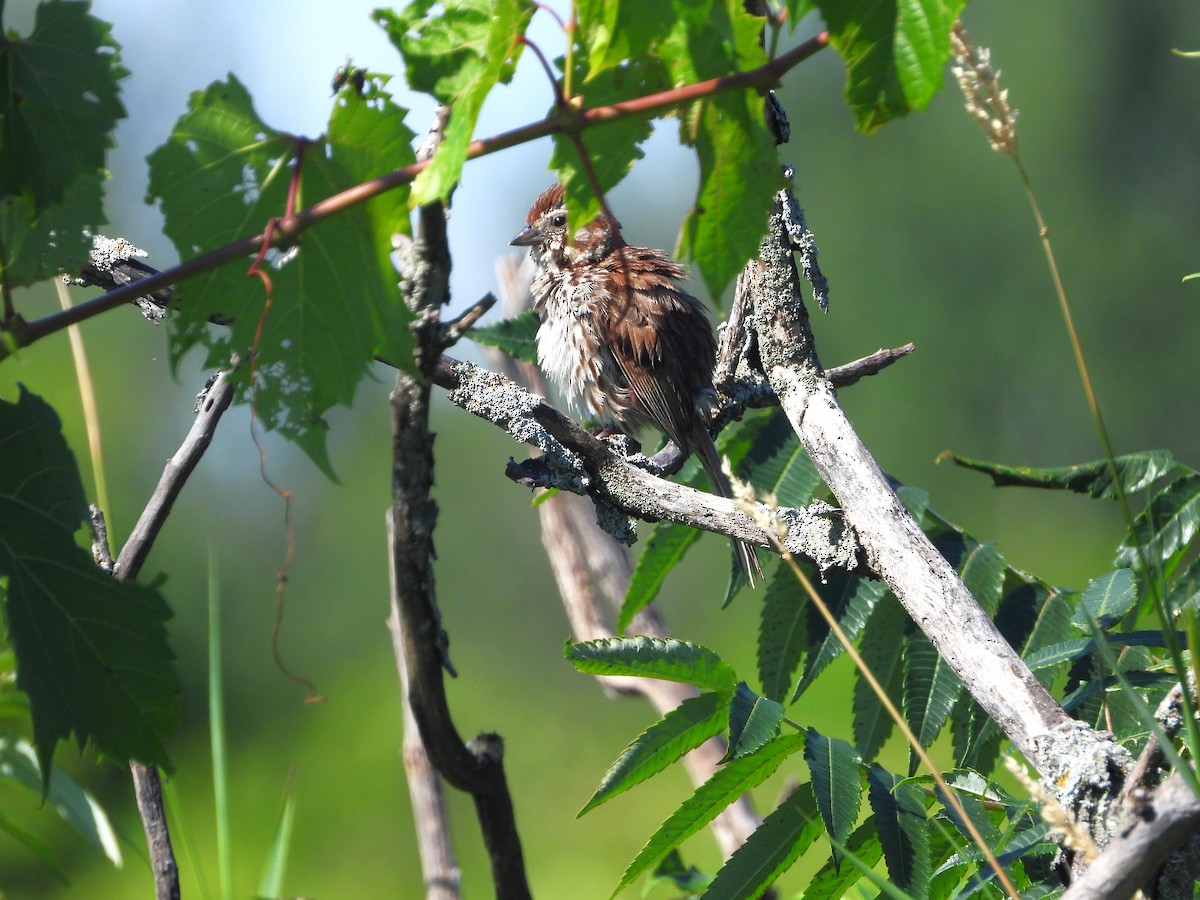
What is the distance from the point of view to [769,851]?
1.81 meters

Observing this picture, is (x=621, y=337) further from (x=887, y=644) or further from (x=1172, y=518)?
(x=1172, y=518)

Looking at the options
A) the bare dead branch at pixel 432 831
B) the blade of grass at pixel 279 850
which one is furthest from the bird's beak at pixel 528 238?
the blade of grass at pixel 279 850

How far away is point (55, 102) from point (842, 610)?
5.96 feet

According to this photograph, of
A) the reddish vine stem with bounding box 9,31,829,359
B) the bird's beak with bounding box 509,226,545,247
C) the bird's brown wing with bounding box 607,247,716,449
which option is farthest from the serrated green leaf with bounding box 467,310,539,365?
the reddish vine stem with bounding box 9,31,829,359

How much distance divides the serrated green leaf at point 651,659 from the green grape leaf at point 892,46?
38.1 inches

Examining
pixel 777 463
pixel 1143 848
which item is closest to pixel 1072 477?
pixel 777 463

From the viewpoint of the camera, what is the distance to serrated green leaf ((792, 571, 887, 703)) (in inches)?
92.3

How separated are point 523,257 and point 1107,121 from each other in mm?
21424

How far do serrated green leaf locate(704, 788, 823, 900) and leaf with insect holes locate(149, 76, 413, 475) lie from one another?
3.29ft

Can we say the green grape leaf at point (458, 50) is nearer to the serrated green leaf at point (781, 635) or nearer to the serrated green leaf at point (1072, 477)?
the serrated green leaf at point (1072, 477)

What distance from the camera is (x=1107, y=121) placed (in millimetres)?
22688

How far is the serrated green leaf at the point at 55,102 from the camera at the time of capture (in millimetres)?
1269

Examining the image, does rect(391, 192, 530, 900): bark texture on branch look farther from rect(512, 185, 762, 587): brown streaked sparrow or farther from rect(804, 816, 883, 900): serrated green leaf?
rect(512, 185, 762, 587): brown streaked sparrow

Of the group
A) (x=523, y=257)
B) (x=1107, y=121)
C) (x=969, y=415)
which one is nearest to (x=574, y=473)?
(x=523, y=257)
